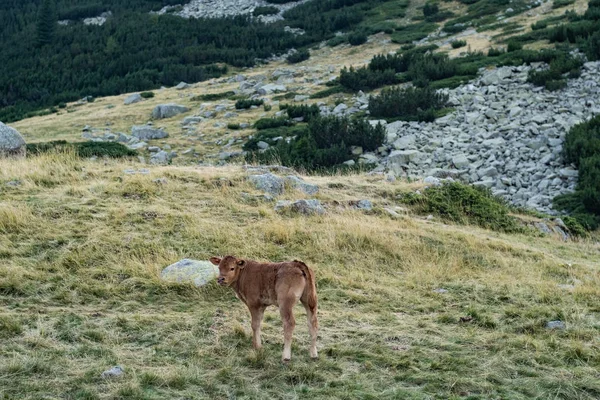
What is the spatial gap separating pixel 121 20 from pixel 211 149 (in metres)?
31.5

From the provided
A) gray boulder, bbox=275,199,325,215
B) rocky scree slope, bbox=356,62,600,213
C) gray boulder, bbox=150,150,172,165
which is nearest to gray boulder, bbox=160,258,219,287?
gray boulder, bbox=275,199,325,215

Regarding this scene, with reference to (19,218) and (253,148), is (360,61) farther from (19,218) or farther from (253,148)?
(19,218)

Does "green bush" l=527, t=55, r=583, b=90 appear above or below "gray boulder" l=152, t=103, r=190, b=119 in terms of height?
above

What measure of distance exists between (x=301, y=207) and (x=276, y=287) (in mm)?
5697

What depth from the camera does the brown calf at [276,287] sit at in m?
5.42

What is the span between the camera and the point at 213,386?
5.16 metres

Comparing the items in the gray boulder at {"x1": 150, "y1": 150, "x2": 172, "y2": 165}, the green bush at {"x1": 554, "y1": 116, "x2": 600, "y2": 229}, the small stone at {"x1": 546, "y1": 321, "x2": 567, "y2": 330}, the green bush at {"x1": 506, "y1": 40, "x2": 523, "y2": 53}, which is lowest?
the green bush at {"x1": 554, "y1": 116, "x2": 600, "y2": 229}

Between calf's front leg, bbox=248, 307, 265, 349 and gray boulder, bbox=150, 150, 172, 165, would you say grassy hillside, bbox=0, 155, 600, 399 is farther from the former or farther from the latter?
gray boulder, bbox=150, 150, 172, 165

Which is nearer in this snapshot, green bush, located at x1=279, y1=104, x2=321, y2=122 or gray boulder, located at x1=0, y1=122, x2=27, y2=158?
gray boulder, located at x1=0, y1=122, x2=27, y2=158

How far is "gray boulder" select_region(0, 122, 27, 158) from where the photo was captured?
48.1ft

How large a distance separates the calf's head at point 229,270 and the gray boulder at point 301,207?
5.31 meters

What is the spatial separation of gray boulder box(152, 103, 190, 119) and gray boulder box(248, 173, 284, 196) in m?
17.0

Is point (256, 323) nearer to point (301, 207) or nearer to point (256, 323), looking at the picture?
point (256, 323)

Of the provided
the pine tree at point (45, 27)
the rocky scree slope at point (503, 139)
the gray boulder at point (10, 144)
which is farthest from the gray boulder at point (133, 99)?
the gray boulder at point (10, 144)
